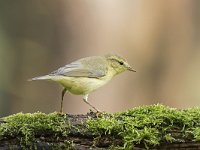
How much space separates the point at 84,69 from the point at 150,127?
4.89ft

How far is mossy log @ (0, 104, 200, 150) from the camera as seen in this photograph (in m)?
5.22

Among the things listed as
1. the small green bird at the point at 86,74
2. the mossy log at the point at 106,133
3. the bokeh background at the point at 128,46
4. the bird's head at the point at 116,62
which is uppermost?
the bokeh background at the point at 128,46

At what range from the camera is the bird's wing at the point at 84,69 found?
6.38 metres

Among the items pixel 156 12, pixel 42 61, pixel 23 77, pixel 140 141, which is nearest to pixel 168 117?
pixel 140 141

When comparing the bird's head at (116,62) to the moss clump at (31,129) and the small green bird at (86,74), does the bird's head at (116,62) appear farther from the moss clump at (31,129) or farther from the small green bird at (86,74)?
the moss clump at (31,129)

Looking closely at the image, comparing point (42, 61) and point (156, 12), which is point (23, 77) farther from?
point (156, 12)

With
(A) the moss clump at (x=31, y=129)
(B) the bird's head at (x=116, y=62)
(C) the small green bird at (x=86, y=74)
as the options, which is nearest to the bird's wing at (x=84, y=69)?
(C) the small green bird at (x=86, y=74)

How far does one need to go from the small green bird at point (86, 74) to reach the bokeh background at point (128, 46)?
3.17 m

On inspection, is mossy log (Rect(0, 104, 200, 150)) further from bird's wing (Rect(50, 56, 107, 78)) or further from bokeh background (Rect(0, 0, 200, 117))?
bokeh background (Rect(0, 0, 200, 117))

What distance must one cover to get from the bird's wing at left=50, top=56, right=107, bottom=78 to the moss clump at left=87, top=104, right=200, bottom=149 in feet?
3.41

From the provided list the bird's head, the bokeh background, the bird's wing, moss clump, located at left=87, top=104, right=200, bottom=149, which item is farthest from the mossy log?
the bokeh background

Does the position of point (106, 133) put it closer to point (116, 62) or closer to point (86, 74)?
point (86, 74)

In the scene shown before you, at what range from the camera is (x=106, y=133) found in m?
5.29

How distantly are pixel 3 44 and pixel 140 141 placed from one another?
33.8 feet
